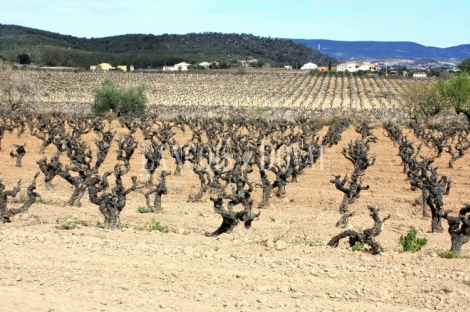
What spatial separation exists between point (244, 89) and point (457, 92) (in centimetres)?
4560

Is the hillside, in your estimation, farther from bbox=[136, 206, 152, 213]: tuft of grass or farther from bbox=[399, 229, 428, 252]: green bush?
bbox=[399, 229, 428, 252]: green bush

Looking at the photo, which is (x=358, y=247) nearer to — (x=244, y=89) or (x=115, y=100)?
(x=115, y=100)

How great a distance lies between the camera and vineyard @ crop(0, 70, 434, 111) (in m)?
68.1

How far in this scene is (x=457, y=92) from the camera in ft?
141

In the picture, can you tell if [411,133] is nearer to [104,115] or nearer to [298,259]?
[104,115]

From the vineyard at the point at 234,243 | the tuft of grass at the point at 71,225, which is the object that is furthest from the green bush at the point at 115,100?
the tuft of grass at the point at 71,225

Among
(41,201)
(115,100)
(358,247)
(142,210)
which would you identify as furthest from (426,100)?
(358,247)

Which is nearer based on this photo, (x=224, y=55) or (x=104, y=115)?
(x=104, y=115)

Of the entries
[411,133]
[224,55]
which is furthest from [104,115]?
[224,55]

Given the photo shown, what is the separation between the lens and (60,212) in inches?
520

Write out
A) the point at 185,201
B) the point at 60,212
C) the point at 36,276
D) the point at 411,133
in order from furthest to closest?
1. the point at 411,133
2. the point at 185,201
3. the point at 60,212
4. the point at 36,276

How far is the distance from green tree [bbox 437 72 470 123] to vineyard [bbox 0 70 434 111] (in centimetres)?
1391

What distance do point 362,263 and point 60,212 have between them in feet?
24.6

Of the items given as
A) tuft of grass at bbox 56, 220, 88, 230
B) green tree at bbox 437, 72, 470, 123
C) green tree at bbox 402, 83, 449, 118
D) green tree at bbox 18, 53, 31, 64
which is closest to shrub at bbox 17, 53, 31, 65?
green tree at bbox 18, 53, 31, 64
